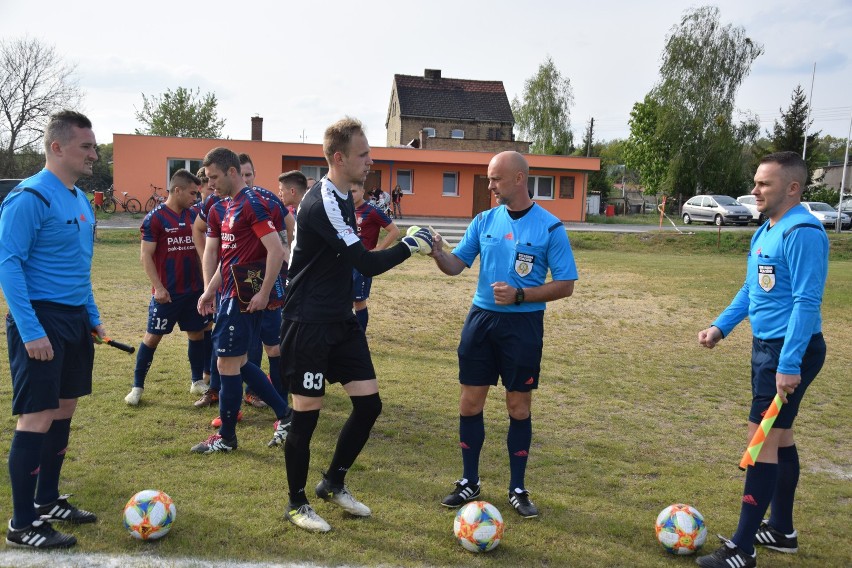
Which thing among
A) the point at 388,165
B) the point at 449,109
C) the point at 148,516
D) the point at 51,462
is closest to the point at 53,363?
the point at 51,462

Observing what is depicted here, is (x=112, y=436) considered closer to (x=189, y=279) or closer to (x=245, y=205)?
(x=189, y=279)

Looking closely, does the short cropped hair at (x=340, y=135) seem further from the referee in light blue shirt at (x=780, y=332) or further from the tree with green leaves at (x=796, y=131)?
the tree with green leaves at (x=796, y=131)

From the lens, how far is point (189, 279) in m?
6.57

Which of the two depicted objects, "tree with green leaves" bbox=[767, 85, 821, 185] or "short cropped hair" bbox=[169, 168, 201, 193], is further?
"tree with green leaves" bbox=[767, 85, 821, 185]

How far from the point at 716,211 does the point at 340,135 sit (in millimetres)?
36891

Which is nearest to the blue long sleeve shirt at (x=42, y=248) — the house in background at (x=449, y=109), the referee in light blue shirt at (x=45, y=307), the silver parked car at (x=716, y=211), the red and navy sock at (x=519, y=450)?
the referee in light blue shirt at (x=45, y=307)

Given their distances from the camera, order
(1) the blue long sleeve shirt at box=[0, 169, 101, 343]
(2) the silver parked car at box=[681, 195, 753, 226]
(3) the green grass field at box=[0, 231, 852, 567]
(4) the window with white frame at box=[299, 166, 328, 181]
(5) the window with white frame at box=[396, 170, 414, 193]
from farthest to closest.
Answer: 1. (5) the window with white frame at box=[396, 170, 414, 193]
2. (2) the silver parked car at box=[681, 195, 753, 226]
3. (4) the window with white frame at box=[299, 166, 328, 181]
4. (3) the green grass field at box=[0, 231, 852, 567]
5. (1) the blue long sleeve shirt at box=[0, 169, 101, 343]

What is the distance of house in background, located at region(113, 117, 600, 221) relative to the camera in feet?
111

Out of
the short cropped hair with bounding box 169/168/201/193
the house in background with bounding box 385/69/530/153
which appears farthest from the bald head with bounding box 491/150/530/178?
the house in background with bounding box 385/69/530/153

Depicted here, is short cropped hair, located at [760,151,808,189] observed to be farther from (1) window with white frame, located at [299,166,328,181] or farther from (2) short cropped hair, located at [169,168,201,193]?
(1) window with white frame, located at [299,166,328,181]

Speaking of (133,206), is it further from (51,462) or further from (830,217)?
(830,217)

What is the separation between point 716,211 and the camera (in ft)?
121

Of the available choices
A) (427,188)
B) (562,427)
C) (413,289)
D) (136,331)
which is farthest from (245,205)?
(427,188)

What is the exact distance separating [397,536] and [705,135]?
49806mm
